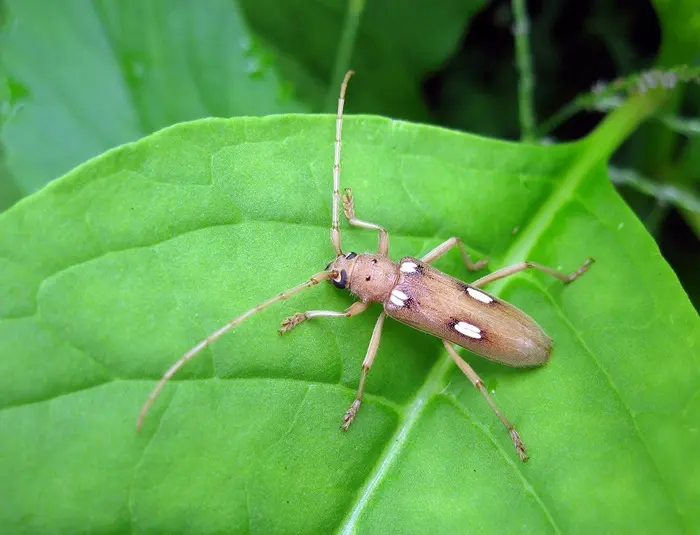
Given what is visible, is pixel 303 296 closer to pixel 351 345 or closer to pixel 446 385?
pixel 351 345

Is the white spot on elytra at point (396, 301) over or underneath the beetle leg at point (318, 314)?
underneath

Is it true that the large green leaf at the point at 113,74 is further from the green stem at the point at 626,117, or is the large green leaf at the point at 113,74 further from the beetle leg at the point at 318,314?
the green stem at the point at 626,117

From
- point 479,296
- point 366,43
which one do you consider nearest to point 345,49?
point 366,43

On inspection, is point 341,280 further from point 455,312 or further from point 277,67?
point 277,67

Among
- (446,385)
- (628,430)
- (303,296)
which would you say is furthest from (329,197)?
(628,430)

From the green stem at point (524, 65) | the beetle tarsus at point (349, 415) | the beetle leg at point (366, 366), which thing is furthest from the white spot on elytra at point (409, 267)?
the green stem at point (524, 65)

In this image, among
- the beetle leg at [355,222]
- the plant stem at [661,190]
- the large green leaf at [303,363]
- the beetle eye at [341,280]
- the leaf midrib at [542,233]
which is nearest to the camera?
the large green leaf at [303,363]
